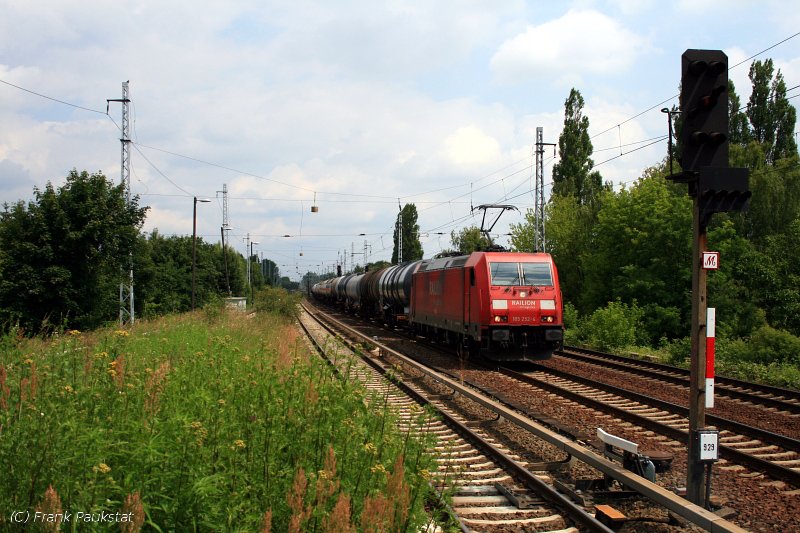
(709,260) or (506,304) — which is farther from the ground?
(709,260)

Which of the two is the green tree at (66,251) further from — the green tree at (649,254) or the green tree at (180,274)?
the green tree at (649,254)

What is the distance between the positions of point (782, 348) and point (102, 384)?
1702 centimetres

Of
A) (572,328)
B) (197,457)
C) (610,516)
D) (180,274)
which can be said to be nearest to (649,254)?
(572,328)

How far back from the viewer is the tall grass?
3.68 m

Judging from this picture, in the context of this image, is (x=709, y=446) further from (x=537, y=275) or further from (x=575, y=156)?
(x=575, y=156)

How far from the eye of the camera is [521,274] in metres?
16.9

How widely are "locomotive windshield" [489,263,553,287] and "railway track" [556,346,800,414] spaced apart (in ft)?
9.65

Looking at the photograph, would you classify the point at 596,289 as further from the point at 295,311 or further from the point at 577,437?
the point at 577,437

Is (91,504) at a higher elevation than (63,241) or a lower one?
lower

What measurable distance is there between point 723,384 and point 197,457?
42.0 feet

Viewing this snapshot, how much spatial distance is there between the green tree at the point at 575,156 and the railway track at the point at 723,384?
2806 centimetres

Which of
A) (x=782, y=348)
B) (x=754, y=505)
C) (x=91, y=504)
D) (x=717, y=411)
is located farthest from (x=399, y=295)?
(x=91, y=504)

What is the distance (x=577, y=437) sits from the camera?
27.7 ft

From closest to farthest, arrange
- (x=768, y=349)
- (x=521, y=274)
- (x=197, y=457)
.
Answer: (x=197, y=457)
(x=521, y=274)
(x=768, y=349)
